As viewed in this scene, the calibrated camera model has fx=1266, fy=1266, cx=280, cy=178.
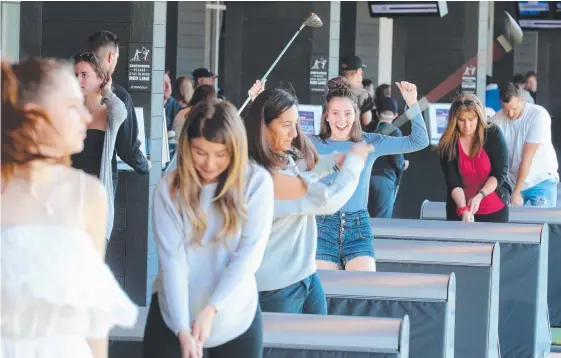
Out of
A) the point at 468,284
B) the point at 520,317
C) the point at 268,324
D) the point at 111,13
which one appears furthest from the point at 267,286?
the point at 111,13

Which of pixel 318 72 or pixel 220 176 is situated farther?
pixel 318 72

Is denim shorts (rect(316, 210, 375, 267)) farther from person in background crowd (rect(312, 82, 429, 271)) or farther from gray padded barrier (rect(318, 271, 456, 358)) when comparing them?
gray padded barrier (rect(318, 271, 456, 358))

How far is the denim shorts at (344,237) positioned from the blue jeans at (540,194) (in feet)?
12.3

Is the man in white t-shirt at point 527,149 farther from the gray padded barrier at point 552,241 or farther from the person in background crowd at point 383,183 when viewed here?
the person in background crowd at point 383,183

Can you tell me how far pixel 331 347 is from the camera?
447cm

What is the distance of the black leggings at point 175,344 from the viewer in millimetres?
3760

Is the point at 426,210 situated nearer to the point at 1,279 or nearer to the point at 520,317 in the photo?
the point at 520,317

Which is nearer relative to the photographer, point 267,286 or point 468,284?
point 267,286

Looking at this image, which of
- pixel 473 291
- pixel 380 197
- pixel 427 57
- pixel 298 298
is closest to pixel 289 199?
pixel 298 298

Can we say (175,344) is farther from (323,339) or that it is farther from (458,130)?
(458,130)

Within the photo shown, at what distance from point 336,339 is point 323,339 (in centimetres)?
5

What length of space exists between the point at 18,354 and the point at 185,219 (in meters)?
0.91

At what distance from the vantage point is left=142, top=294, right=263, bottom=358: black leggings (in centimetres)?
376

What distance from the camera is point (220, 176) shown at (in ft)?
12.4
